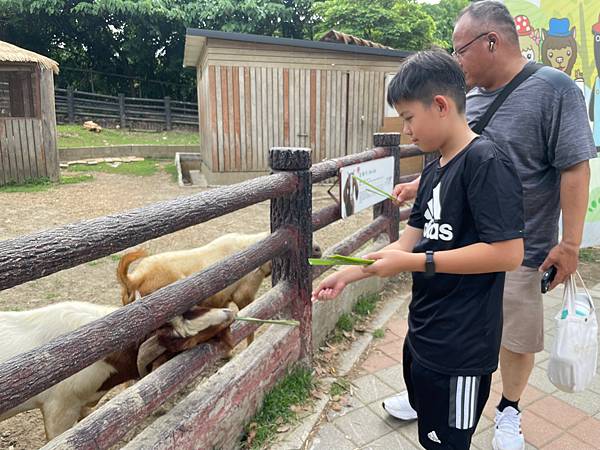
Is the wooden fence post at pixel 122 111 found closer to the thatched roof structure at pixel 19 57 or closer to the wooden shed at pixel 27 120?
the wooden shed at pixel 27 120

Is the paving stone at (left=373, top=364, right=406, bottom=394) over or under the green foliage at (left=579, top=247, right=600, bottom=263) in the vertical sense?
under

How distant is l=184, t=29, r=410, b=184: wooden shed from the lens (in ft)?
31.6

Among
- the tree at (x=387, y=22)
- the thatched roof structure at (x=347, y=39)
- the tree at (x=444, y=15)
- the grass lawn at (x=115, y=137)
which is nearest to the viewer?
the thatched roof structure at (x=347, y=39)

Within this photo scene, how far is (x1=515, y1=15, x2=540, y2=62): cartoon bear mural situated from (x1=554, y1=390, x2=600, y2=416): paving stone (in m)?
2.78

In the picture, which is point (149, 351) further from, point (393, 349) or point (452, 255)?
point (393, 349)

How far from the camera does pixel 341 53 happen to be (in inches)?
396

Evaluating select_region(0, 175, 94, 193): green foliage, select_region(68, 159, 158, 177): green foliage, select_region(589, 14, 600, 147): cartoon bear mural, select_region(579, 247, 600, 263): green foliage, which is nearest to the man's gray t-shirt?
select_region(589, 14, 600, 147): cartoon bear mural

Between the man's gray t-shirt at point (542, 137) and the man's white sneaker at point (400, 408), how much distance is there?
0.94 m

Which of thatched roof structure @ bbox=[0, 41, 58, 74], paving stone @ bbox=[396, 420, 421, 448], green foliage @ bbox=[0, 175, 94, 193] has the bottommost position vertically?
paving stone @ bbox=[396, 420, 421, 448]

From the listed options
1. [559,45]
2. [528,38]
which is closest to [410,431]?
[528,38]

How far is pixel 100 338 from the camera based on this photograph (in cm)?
155

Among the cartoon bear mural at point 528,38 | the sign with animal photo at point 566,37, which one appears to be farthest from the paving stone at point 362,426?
the cartoon bear mural at point 528,38

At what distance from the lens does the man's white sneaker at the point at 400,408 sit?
8.13ft

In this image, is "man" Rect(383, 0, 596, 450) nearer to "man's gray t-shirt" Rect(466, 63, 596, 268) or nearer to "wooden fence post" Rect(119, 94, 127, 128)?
"man's gray t-shirt" Rect(466, 63, 596, 268)
